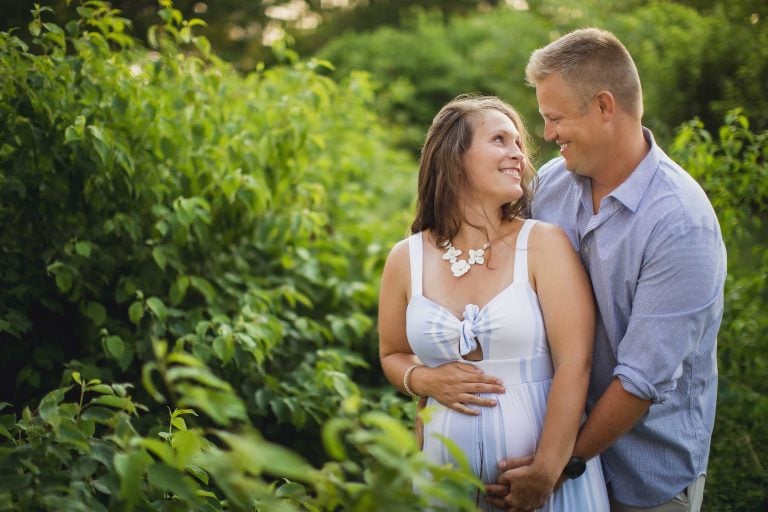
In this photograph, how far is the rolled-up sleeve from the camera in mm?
2268

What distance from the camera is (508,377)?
2426 mm

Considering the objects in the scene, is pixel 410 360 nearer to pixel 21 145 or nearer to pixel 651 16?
pixel 21 145

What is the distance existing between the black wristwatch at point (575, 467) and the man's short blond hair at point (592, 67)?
1.19 m

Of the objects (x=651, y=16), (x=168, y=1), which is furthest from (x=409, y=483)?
(x=651, y=16)

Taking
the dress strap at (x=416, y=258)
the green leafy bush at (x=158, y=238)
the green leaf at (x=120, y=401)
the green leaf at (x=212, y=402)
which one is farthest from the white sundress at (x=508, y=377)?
the green leaf at (x=212, y=402)

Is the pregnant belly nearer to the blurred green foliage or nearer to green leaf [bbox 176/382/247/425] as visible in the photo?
green leaf [bbox 176/382/247/425]

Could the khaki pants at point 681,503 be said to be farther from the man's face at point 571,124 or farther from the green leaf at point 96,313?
the green leaf at point 96,313

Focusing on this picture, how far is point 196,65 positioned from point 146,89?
0.47 m

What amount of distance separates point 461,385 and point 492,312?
26 cm

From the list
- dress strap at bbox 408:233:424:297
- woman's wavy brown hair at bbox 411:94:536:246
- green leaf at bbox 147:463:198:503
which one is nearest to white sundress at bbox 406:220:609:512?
dress strap at bbox 408:233:424:297

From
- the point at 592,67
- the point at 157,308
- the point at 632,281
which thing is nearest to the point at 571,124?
the point at 592,67

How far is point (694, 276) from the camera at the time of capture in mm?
2277

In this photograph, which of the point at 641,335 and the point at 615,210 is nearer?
the point at 641,335

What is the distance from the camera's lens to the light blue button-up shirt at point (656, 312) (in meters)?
2.28
